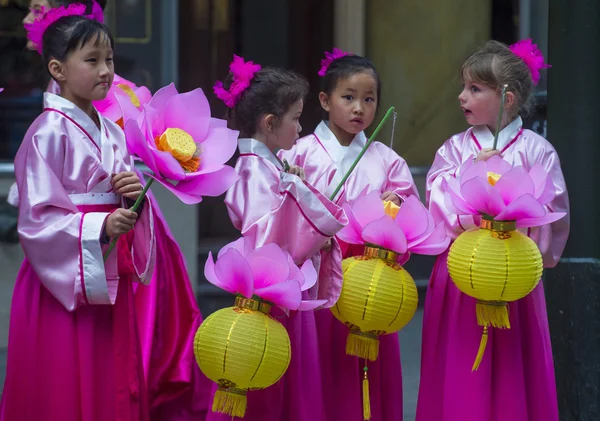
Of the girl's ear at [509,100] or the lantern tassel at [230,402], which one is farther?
the girl's ear at [509,100]

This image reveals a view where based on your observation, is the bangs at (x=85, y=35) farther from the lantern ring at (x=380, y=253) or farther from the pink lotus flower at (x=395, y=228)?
the lantern ring at (x=380, y=253)

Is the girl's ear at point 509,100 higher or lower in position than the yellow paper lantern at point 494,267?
higher

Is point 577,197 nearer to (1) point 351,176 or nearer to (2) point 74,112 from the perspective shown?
(1) point 351,176

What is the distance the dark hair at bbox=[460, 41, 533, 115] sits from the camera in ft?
14.3

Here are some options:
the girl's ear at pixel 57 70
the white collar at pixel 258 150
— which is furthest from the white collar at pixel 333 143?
the girl's ear at pixel 57 70

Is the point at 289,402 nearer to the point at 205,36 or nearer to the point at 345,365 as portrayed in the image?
the point at 345,365

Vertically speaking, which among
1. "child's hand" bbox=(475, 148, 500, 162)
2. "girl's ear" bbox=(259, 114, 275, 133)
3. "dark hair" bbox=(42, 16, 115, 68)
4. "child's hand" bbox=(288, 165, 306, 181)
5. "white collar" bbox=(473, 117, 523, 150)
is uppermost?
"dark hair" bbox=(42, 16, 115, 68)

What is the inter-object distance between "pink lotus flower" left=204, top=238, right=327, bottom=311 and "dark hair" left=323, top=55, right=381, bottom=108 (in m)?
1.02

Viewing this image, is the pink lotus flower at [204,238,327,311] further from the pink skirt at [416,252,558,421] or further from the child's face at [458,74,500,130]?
the child's face at [458,74,500,130]

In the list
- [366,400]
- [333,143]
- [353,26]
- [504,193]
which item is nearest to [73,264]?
[366,400]

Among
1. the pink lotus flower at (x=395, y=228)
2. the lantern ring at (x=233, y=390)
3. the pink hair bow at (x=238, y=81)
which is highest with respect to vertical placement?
the pink hair bow at (x=238, y=81)

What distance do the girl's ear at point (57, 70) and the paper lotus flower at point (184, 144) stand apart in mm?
394

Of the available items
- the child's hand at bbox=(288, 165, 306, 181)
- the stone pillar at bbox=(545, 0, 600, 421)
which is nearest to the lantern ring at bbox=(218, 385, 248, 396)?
the child's hand at bbox=(288, 165, 306, 181)

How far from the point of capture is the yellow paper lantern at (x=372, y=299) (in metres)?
3.84
